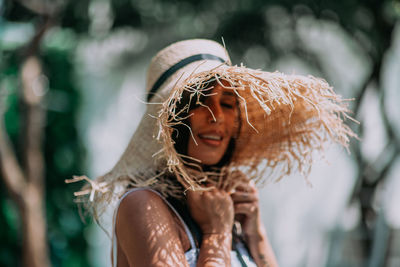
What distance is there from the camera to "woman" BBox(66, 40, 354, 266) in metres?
1.34

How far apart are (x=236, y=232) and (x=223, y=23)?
4534 millimetres

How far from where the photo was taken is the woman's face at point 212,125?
1547mm

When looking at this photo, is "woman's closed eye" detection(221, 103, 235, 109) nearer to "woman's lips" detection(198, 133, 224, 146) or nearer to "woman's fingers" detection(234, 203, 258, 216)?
"woman's lips" detection(198, 133, 224, 146)

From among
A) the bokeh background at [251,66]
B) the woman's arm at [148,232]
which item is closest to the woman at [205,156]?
the woman's arm at [148,232]

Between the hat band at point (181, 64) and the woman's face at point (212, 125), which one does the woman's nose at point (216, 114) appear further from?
the hat band at point (181, 64)

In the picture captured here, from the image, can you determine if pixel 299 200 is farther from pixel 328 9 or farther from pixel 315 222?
pixel 328 9

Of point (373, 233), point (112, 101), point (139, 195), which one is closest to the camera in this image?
point (139, 195)

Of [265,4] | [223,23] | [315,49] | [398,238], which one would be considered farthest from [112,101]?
[398,238]

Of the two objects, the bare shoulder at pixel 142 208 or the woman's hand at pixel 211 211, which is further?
the woman's hand at pixel 211 211

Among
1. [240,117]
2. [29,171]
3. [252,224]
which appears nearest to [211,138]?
[240,117]

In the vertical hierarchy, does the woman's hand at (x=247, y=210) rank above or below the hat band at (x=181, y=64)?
below

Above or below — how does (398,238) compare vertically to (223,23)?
below

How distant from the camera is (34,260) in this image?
14.0 ft

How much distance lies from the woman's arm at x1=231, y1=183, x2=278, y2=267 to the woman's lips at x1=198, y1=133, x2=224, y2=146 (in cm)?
23
